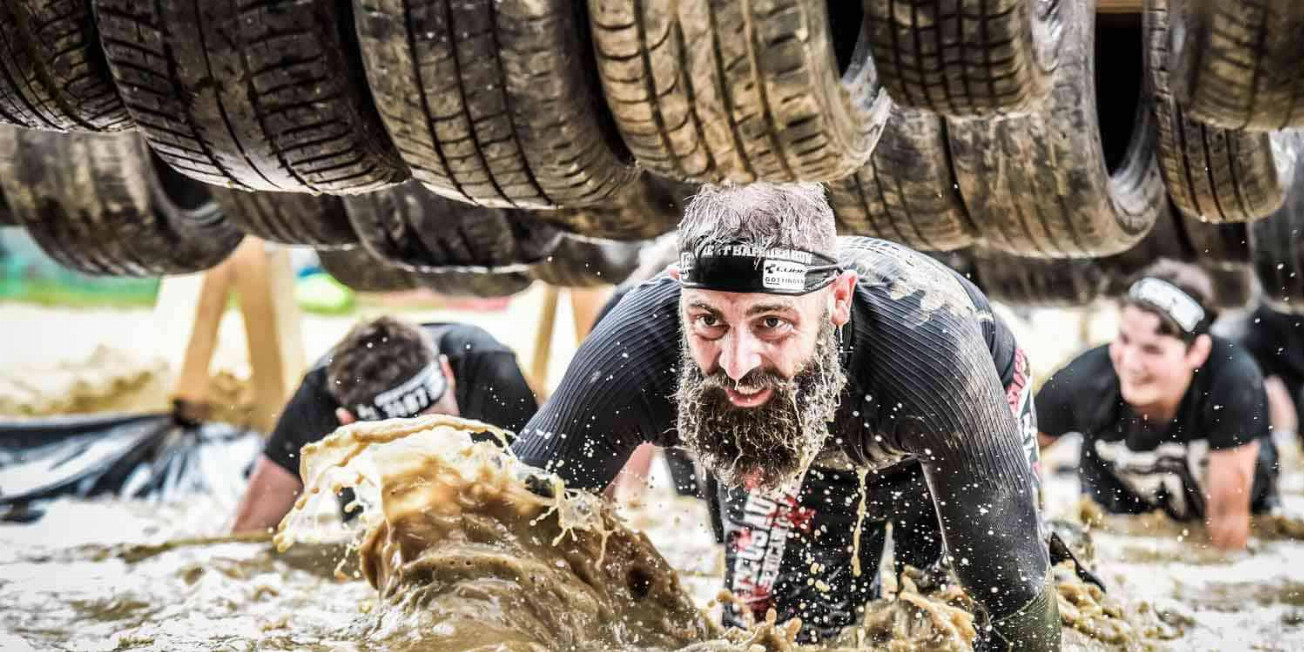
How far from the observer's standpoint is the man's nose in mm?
2859

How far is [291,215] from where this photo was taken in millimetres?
4426

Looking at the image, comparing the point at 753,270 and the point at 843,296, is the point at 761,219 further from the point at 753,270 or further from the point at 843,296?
the point at 843,296

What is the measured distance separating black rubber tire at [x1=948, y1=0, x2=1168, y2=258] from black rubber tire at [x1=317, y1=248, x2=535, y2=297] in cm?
Result: 294

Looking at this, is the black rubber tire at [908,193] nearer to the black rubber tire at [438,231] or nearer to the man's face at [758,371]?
the man's face at [758,371]

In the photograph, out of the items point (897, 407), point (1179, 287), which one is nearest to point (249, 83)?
point (897, 407)

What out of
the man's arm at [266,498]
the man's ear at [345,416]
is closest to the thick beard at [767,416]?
the man's ear at [345,416]

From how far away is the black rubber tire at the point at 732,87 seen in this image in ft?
6.93

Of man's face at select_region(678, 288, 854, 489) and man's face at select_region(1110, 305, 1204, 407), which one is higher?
man's face at select_region(678, 288, 854, 489)

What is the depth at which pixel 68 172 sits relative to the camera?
4520 millimetres

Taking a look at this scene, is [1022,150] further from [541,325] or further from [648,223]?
[541,325]

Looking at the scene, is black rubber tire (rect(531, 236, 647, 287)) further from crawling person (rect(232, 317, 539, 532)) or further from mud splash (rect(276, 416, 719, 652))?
mud splash (rect(276, 416, 719, 652))

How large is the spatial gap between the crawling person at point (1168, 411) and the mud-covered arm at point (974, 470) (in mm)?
2896

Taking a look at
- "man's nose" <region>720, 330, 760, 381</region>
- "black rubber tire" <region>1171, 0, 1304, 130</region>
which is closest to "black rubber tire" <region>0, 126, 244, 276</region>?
"man's nose" <region>720, 330, 760, 381</region>

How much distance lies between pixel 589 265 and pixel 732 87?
405cm
